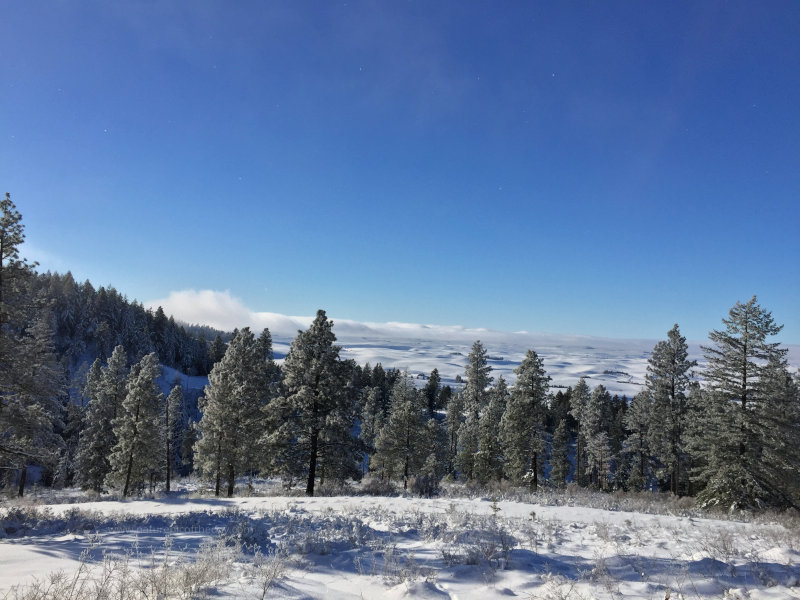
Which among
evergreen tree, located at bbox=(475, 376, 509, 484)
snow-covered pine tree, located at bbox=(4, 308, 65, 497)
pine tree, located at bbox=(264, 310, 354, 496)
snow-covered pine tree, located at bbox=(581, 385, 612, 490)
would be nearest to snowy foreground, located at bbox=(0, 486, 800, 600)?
snow-covered pine tree, located at bbox=(4, 308, 65, 497)

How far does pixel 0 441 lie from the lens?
15.6 metres

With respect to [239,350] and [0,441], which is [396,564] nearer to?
[0,441]

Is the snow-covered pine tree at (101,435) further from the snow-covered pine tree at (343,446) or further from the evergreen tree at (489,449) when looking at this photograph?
the evergreen tree at (489,449)

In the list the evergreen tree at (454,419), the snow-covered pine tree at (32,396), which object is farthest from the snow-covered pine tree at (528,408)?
the snow-covered pine tree at (32,396)

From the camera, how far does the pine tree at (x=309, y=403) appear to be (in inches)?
862

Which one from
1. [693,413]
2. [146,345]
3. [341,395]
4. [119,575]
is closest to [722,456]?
[693,413]

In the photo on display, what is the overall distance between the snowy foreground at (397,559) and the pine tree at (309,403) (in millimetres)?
10582

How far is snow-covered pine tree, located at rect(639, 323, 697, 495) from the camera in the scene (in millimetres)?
30031

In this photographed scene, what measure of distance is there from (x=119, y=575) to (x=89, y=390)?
2228 inches

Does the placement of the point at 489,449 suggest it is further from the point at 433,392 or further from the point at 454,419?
the point at 433,392

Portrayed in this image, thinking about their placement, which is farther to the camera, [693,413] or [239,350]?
[239,350]

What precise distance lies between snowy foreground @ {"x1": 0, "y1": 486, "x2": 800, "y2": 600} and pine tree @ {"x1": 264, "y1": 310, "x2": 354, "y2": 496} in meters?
10.6

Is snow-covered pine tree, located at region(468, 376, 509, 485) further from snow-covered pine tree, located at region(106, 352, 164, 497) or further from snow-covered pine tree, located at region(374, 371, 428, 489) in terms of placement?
snow-covered pine tree, located at region(106, 352, 164, 497)

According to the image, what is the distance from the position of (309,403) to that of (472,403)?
28.5m
